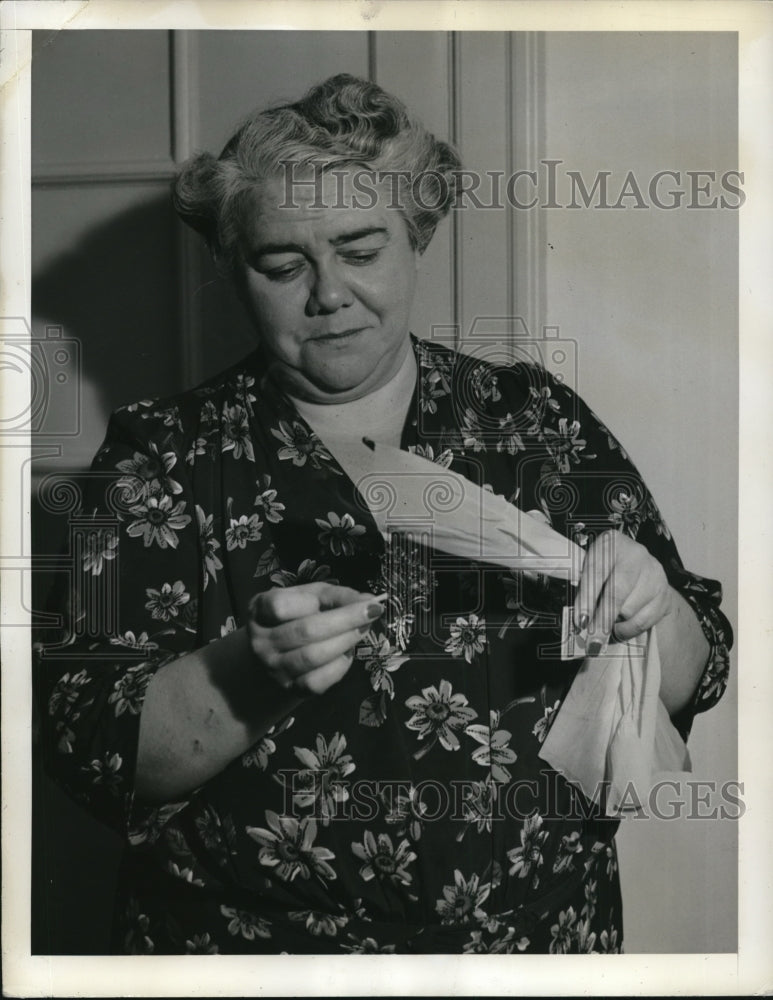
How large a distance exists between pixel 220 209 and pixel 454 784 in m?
0.64

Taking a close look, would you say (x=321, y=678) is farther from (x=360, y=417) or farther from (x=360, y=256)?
(x=360, y=256)

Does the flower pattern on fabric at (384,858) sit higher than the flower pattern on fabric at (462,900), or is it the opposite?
the flower pattern on fabric at (384,858)

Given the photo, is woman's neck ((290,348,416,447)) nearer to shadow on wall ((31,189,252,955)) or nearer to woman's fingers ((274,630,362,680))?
shadow on wall ((31,189,252,955))

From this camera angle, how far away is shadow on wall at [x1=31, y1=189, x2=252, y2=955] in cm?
114

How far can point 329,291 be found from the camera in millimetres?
1079

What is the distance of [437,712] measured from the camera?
1.09 m

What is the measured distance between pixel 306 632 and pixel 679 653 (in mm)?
399

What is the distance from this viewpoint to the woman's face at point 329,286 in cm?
108

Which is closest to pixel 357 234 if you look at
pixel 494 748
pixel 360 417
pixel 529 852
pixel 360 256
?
pixel 360 256

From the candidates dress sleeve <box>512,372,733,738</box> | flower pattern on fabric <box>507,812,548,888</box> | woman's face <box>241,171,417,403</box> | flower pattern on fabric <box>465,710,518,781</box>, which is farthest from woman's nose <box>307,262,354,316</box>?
flower pattern on fabric <box>507,812,548,888</box>

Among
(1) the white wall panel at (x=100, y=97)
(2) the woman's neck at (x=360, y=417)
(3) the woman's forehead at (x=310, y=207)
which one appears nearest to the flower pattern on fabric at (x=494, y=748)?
(2) the woman's neck at (x=360, y=417)

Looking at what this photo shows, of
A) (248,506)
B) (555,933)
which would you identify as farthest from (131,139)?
Result: (555,933)

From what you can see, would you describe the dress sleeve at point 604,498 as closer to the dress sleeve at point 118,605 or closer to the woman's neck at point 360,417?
the woman's neck at point 360,417

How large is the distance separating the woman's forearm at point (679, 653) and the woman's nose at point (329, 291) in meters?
0.46
